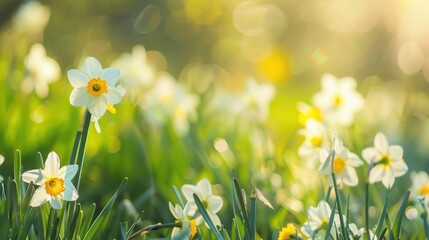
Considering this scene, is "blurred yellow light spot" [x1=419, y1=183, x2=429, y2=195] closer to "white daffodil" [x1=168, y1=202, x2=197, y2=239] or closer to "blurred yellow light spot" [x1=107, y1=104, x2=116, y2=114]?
"white daffodil" [x1=168, y1=202, x2=197, y2=239]

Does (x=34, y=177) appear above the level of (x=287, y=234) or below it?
above

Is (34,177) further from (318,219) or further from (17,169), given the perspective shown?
(318,219)

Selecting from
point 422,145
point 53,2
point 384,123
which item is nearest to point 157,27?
point 53,2

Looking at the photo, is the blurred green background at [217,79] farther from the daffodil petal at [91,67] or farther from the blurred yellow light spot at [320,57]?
the daffodil petal at [91,67]

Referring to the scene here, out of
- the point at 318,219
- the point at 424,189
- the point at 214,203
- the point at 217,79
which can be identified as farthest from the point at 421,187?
the point at 217,79

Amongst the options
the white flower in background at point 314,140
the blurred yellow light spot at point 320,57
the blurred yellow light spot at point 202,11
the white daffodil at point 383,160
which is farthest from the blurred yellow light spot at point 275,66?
the white daffodil at point 383,160

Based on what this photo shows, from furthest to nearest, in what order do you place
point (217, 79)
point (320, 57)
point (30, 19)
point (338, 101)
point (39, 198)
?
point (320, 57) → point (217, 79) → point (30, 19) → point (338, 101) → point (39, 198)

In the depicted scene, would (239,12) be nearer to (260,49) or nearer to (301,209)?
(260,49)
